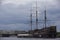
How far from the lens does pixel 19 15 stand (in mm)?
6691

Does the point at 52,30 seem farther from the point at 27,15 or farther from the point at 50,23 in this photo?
the point at 27,15

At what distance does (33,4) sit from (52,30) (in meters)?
1.10

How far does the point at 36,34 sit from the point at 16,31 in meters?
0.67

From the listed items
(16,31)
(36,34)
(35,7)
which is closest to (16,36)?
(16,31)

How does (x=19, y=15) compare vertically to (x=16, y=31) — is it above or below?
above

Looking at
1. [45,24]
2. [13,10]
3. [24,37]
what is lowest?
[24,37]

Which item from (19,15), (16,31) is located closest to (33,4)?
(19,15)

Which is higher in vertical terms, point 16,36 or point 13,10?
point 13,10

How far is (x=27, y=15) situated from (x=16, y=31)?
26.2 inches

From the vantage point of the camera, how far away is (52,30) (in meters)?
6.23

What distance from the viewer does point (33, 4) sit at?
6590mm

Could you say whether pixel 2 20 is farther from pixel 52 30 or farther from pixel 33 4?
pixel 52 30

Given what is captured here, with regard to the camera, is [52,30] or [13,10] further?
[13,10]

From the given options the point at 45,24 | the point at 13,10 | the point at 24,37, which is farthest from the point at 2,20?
the point at 45,24
